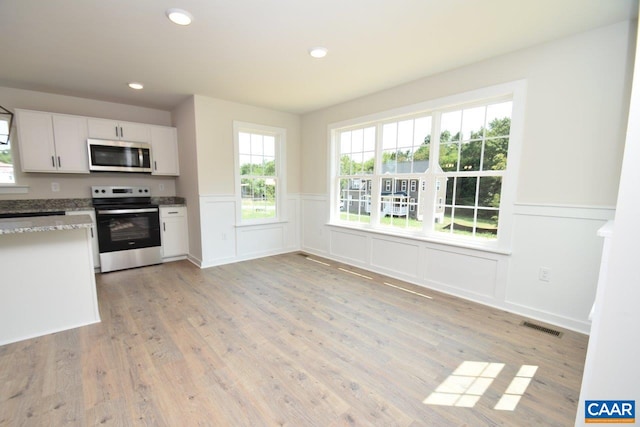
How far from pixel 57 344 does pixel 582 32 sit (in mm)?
5050

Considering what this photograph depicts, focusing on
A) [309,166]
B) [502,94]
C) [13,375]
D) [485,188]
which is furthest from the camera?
[309,166]

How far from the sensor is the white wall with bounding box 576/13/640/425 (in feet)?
3.09

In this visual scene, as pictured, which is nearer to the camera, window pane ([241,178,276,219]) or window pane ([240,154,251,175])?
window pane ([240,154,251,175])

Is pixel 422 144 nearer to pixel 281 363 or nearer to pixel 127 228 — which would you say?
pixel 281 363

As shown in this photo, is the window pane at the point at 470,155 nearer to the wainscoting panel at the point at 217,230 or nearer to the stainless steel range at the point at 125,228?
the wainscoting panel at the point at 217,230

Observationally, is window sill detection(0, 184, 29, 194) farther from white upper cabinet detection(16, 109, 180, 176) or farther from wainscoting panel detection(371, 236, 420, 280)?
wainscoting panel detection(371, 236, 420, 280)

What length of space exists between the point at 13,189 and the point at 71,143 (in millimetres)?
979

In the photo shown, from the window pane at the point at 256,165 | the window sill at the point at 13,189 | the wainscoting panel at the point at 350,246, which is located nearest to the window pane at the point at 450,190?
the wainscoting panel at the point at 350,246

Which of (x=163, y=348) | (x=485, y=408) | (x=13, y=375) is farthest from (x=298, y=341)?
(x=13, y=375)

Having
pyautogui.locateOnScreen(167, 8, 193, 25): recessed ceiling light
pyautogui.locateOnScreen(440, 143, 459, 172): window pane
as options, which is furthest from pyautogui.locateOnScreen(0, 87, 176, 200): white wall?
pyautogui.locateOnScreen(440, 143, 459, 172): window pane

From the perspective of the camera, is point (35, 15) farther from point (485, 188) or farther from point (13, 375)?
point (485, 188)

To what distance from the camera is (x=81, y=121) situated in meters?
3.84

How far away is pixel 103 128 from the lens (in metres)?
4.00

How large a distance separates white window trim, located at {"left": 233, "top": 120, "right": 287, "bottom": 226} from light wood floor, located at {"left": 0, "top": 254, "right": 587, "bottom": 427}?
5.71 feet
